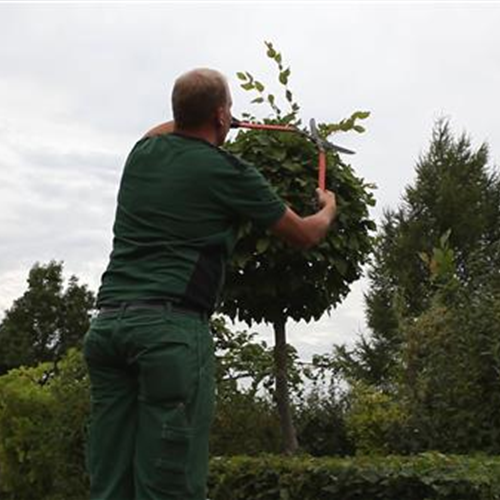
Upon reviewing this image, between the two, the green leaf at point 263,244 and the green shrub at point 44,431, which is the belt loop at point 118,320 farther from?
the green shrub at point 44,431

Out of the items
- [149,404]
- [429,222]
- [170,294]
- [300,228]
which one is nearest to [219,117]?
[300,228]

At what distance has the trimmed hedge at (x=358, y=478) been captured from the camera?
204 inches

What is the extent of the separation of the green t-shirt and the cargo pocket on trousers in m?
0.38

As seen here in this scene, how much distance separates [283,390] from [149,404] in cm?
564

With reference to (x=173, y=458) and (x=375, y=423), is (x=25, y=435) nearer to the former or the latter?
(x=375, y=423)

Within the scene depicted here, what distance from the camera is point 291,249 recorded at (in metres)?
7.75

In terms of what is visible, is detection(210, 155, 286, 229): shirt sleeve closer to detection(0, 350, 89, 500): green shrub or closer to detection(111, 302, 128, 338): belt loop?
detection(111, 302, 128, 338): belt loop

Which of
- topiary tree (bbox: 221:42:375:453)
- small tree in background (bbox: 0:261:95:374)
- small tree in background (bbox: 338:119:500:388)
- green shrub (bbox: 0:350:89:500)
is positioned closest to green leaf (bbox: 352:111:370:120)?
topiary tree (bbox: 221:42:375:453)

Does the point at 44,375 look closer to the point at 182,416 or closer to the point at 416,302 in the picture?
the point at 182,416

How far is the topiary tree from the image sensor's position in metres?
7.76

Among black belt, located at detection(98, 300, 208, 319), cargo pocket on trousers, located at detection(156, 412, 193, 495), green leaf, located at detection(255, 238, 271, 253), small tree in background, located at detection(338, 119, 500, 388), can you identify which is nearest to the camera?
cargo pocket on trousers, located at detection(156, 412, 193, 495)

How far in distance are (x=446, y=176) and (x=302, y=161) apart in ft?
63.2

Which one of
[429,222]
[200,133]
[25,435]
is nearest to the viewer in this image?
[200,133]

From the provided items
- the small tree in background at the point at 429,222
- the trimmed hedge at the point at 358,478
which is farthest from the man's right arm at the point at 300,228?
the small tree in background at the point at 429,222
